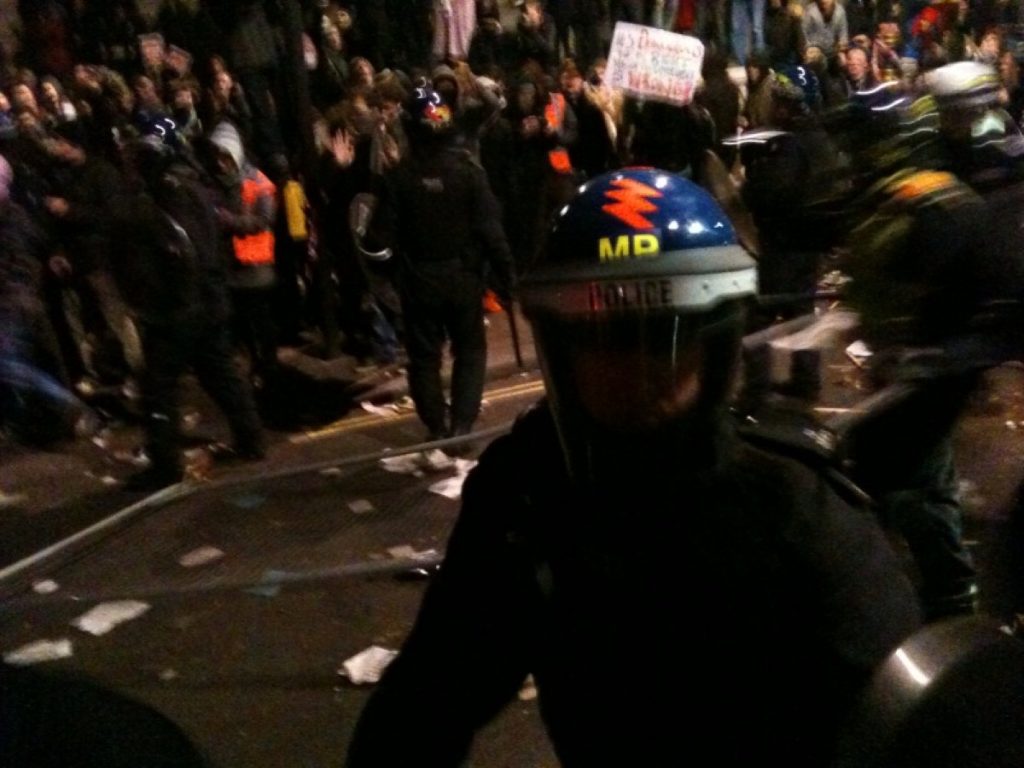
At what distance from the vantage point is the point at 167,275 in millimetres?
6082

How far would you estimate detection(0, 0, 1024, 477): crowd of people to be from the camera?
6.38 meters

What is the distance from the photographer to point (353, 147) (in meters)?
8.19

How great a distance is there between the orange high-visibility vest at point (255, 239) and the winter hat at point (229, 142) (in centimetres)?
13

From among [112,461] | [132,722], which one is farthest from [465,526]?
[112,461]

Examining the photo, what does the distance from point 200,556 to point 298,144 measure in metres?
4.22

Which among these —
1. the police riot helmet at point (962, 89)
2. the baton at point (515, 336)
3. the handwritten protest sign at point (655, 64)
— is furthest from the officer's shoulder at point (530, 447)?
the handwritten protest sign at point (655, 64)

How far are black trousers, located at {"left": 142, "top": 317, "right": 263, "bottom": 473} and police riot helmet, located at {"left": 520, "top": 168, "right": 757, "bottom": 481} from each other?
16.6ft

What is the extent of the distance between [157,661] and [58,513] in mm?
1997

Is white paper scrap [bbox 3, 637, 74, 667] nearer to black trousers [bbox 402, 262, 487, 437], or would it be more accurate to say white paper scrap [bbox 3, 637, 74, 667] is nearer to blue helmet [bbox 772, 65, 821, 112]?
black trousers [bbox 402, 262, 487, 437]

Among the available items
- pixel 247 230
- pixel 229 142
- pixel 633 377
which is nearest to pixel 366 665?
pixel 633 377

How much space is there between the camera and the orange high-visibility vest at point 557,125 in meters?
9.16

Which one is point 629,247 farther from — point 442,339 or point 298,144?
point 298,144

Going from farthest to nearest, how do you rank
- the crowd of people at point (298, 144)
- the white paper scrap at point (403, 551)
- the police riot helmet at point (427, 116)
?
the crowd of people at point (298, 144) → the police riot helmet at point (427, 116) → the white paper scrap at point (403, 551)

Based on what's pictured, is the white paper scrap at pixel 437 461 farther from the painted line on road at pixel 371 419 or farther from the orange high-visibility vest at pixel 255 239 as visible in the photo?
the orange high-visibility vest at pixel 255 239
